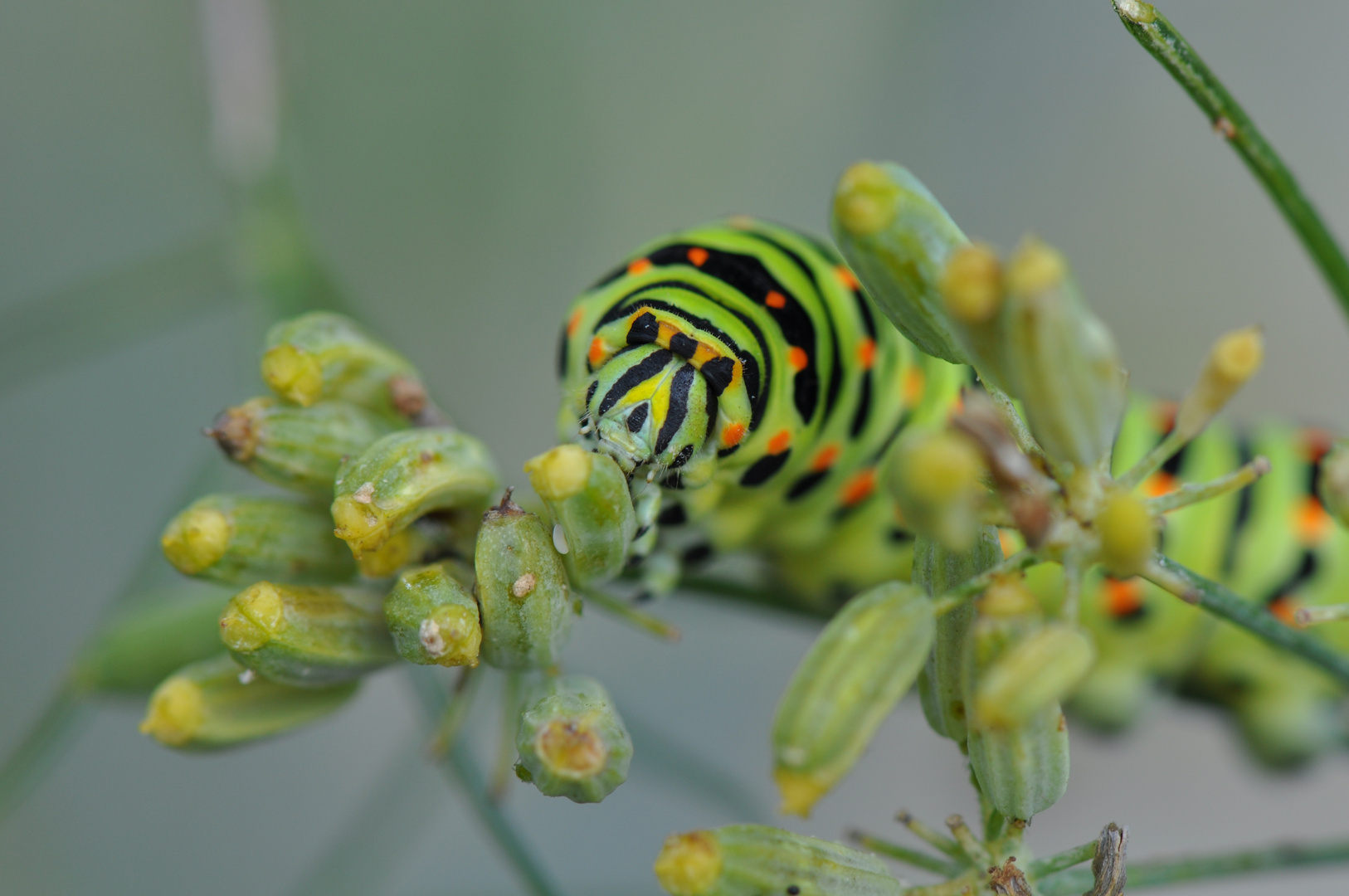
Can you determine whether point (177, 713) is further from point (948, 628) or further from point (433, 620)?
point (948, 628)

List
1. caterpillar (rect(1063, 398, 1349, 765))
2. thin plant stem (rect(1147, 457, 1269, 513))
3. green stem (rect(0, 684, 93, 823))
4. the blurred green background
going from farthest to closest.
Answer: the blurred green background
caterpillar (rect(1063, 398, 1349, 765))
green stem (rect(0, 684, 93, 823))
thin plant stem (rect(1147, 457, 1269, 513))

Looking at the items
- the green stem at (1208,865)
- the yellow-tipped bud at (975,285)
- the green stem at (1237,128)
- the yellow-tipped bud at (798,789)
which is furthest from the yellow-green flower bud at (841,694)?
the green stem at (1237,128)

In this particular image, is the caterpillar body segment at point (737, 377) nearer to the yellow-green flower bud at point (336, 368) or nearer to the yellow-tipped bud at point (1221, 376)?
the yellow-green flower bud at point (336, 368)

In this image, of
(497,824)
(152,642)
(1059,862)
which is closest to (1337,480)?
(1059,862)

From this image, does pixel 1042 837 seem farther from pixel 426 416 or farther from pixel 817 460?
pixel 426 416

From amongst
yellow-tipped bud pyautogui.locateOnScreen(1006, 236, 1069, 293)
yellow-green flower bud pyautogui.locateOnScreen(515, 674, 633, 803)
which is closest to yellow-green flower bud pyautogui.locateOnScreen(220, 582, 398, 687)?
yellow-green flower bud pyautogui.locateOnScreen(515, 674, 633, 803)

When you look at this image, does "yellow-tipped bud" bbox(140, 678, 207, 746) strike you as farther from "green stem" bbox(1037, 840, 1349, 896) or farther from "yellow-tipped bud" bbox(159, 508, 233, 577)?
"green stem" bbox(1037, 840, 1349, 896)
